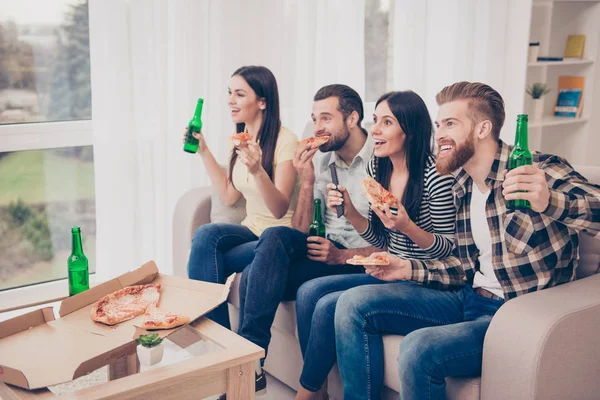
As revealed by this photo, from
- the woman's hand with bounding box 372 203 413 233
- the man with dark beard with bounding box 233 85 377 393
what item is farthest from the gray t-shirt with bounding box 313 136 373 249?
the woman's hand with bounding box 372 203 413 233

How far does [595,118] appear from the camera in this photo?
4.95 meters

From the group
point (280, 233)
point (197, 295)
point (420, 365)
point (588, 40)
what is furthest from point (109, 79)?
point (588, 40)

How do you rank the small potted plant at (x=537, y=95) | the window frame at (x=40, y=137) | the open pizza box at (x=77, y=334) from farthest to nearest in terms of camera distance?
1. the small potted plant at (x=537, y=95)
2. the window frame at (x=40, y=137)
3. the open pizza box at (x=77, y=334)

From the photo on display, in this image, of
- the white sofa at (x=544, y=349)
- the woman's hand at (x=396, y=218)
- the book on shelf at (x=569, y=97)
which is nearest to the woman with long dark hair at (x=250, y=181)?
the woman's hand at (x=396, y=218)

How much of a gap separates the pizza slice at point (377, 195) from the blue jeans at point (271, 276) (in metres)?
0.39

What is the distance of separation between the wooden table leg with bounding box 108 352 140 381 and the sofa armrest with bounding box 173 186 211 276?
3.84ft

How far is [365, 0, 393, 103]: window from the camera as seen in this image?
4.24 m

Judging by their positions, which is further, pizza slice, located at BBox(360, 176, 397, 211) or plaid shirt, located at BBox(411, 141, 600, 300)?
pizza slice, located at BBox(360, 176, 397, 211)

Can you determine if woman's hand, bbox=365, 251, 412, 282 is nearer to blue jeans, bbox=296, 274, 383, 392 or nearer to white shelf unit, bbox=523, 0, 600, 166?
blue jeans, bbox=296, 274, 383, 392

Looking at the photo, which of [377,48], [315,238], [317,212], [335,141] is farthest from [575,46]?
[315,238]

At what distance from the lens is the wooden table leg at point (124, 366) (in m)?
1.73

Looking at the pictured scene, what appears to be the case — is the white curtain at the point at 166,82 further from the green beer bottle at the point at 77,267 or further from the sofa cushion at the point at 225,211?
the green beer bottle at the point at 77,267

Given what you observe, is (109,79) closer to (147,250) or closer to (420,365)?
(147,250)

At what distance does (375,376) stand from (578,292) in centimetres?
61
